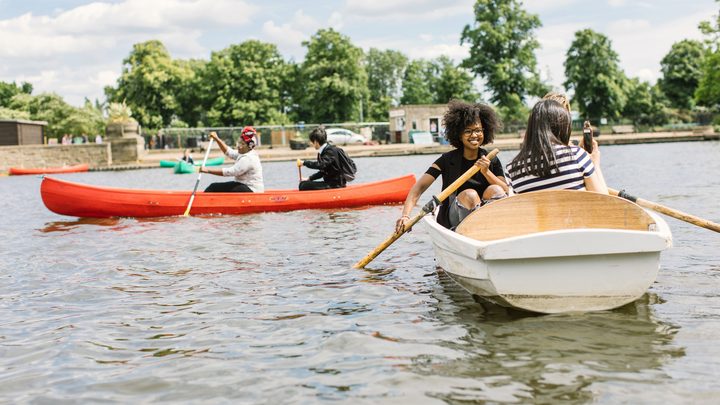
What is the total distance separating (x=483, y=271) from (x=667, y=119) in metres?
68.7

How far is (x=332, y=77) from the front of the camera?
2544 inches

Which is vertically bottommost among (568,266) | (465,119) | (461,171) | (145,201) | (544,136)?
(145,201)

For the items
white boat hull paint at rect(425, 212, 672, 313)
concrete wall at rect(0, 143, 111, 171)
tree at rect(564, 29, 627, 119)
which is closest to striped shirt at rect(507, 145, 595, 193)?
white boat hull paint at rect(425, 212, 672, 313)

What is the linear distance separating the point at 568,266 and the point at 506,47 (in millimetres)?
63437

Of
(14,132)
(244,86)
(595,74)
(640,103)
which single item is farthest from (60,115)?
(640,103)

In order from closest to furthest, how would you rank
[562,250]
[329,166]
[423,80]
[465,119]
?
[562,250], [465,119], [329,166], [423,80]

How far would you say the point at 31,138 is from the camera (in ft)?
147

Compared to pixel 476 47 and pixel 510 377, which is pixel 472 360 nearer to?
pixel 510 377

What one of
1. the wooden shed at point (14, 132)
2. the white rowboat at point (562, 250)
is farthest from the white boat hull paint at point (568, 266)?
the wooden shed at point (14, 132)

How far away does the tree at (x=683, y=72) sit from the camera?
7944cm

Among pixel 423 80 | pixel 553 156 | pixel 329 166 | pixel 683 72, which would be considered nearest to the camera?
pixel 553 156

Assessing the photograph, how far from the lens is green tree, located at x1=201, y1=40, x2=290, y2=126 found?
212 feet

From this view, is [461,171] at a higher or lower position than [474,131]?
lower

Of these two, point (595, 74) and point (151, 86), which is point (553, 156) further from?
point (151, 86)
